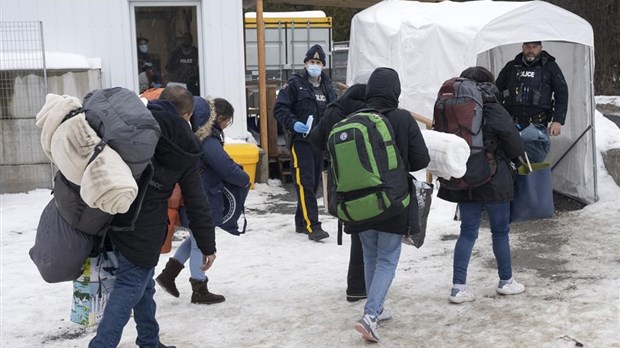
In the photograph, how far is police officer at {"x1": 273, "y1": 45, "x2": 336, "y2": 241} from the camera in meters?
7.89

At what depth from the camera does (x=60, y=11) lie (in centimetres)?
1067

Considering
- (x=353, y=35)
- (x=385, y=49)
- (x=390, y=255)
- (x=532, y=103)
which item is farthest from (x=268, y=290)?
(x=353, y=35)

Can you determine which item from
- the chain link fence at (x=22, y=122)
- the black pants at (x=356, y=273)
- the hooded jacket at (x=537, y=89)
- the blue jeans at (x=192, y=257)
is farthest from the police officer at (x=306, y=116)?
the chain link fence at (x=22, y=122)

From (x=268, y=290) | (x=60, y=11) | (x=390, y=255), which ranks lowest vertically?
(x=268, y=290)

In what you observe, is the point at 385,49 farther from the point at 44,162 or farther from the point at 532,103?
the point at 44,162

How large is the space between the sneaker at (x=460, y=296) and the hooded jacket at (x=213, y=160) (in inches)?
66.5

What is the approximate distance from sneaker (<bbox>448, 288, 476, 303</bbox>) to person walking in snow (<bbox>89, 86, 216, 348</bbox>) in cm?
206

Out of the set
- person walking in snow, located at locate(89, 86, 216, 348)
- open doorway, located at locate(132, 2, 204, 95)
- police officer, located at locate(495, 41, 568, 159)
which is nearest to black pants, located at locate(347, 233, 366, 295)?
person walking in snow, located at locate(89, 86, 216, 348)

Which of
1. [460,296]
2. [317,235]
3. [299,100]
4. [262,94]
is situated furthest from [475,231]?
[262,94]

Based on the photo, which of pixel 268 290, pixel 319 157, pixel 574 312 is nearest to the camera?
pixel 574 312

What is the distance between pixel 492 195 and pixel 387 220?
1026mm

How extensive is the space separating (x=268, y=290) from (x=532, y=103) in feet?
11.5

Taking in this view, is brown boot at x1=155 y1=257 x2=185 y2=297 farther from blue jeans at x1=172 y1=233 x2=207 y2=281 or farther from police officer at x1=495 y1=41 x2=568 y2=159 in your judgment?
police officer at x1=495 y1=41 x2=568 y2=159

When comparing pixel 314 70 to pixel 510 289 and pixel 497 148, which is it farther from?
pixel 510 289
